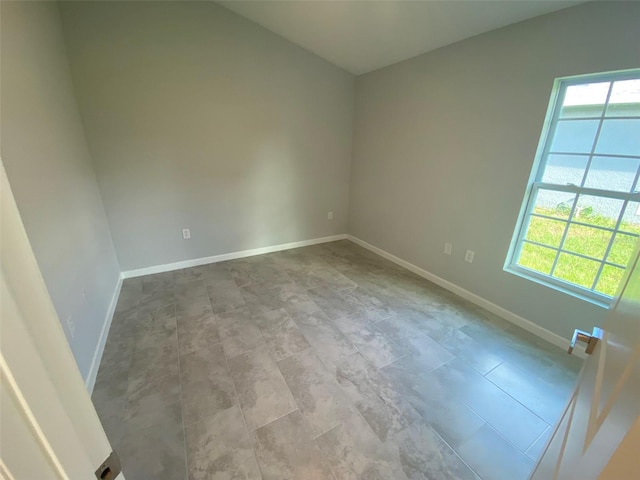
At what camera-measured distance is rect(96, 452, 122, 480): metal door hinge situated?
499mm

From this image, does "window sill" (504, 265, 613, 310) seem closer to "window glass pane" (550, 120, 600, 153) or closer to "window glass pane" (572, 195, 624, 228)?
"window glass pane" (572, 195, 624, 228)

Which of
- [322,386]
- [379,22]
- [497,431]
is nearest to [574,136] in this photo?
[379,22]

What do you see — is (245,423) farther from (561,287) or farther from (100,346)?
(561,287)

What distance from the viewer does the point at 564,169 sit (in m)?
1.96

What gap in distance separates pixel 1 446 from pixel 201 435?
135 cm

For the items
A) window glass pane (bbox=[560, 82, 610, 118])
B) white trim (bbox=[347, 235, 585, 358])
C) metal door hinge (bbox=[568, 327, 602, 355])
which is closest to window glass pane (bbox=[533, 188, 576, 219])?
window glass pane (bbox=[560, 82, 610, 118])

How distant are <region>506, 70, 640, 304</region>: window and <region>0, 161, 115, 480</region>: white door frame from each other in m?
2.69

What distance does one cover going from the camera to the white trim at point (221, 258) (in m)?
3.05

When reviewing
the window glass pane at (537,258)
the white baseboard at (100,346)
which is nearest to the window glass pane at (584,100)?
the window glass pane at (537,258)

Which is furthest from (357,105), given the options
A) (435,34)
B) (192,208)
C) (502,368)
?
(502,368)

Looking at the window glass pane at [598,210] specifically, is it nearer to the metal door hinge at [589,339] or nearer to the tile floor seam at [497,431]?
the tile floor seam at [497,431]

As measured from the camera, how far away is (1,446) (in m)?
0.31

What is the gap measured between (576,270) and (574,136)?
96 cm

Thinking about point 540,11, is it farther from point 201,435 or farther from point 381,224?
point 201,435
